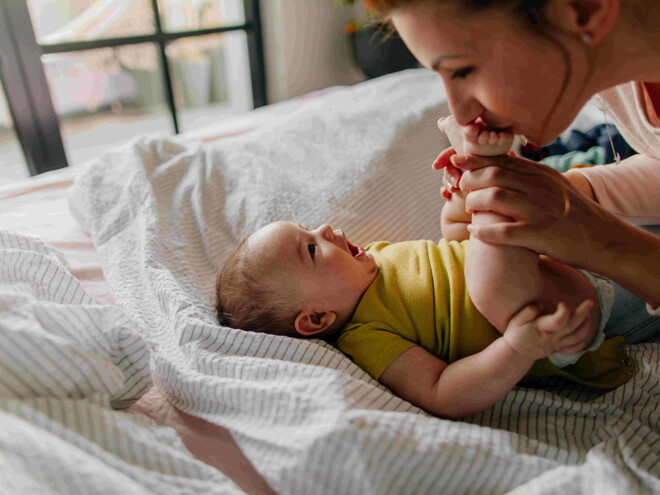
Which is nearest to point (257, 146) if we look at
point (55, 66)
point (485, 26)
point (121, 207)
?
point (121, 207)

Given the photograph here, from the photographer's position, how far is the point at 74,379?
2.11ft

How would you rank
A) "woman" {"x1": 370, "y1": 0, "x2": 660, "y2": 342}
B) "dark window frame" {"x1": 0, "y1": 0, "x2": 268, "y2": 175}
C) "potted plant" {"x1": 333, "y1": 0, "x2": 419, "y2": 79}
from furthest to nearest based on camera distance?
1. "potted plant" {"x1": 333, "y1": 0, "x2": 419, "y2": 79}
2. "dark window frame" {"x1": 0, "y1": 0, "x2": 268, "y2": 175}
3. "woman" {"x1": 370, "y1": 0, "x2": 660, "y2": 342}

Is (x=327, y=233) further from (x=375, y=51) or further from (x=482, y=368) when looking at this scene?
(x=375, y=51)

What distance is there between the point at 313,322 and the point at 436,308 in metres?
0.20

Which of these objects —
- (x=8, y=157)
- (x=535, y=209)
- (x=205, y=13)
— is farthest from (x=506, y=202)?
(x=8, y=157)

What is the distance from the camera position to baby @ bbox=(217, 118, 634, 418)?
682mm

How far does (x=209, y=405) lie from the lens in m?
0.73

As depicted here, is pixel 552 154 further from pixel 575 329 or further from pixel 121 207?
pixel 121 207

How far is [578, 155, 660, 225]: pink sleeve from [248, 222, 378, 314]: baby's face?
1.44ft

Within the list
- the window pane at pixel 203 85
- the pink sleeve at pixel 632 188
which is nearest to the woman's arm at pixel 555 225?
the pink sleeve at pixel 632 188

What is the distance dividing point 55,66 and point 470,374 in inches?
135

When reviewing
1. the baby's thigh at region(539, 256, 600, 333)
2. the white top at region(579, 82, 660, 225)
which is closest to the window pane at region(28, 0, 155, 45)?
the white top at region(579, 82, 660, 225)

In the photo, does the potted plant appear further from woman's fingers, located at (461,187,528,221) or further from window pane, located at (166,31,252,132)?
woman's fingers, located at (461,187,528,221)

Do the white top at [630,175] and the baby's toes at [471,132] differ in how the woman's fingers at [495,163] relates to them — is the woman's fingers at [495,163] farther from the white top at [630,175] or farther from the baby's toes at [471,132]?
the white top at [630,175]
